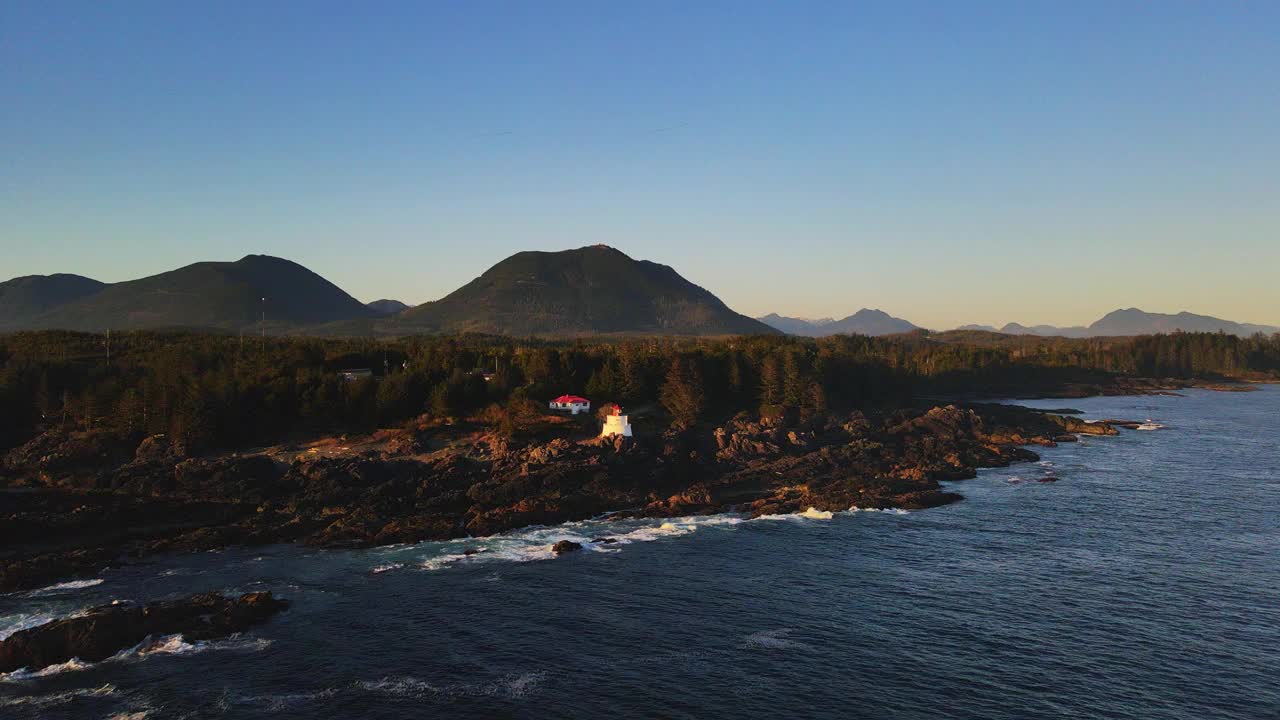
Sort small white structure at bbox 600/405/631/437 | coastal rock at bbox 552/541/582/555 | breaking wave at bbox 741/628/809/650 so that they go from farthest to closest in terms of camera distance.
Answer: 1. small white structure at bbox 600/405/631/437
2. coastal rock at bbox 552/541/582/555
3. breaking wave at bbox 741/628/809/650

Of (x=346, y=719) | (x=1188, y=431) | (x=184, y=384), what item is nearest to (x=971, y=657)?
(x=346, y=719)

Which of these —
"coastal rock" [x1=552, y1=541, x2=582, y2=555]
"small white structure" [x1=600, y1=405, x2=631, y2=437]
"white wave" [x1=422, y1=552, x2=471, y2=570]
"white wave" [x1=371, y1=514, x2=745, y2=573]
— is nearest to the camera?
"white wave" [x1=422, y1=552, x2=471, y2=570]

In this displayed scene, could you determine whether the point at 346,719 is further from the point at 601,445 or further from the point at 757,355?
the point at 757,355

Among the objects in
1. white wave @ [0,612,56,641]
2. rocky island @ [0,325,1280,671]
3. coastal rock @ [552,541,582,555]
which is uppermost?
rocky island @ [0,325,1280,671]

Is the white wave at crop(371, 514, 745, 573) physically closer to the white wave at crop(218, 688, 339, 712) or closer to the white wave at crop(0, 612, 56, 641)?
the white wave at crop(0, 612, 56, 641)

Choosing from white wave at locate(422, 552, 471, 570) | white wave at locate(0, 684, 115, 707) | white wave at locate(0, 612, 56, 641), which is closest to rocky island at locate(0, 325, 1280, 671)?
white wave at locate(0, 612, 56, 641)

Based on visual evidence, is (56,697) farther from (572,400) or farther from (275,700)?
(572,400)
